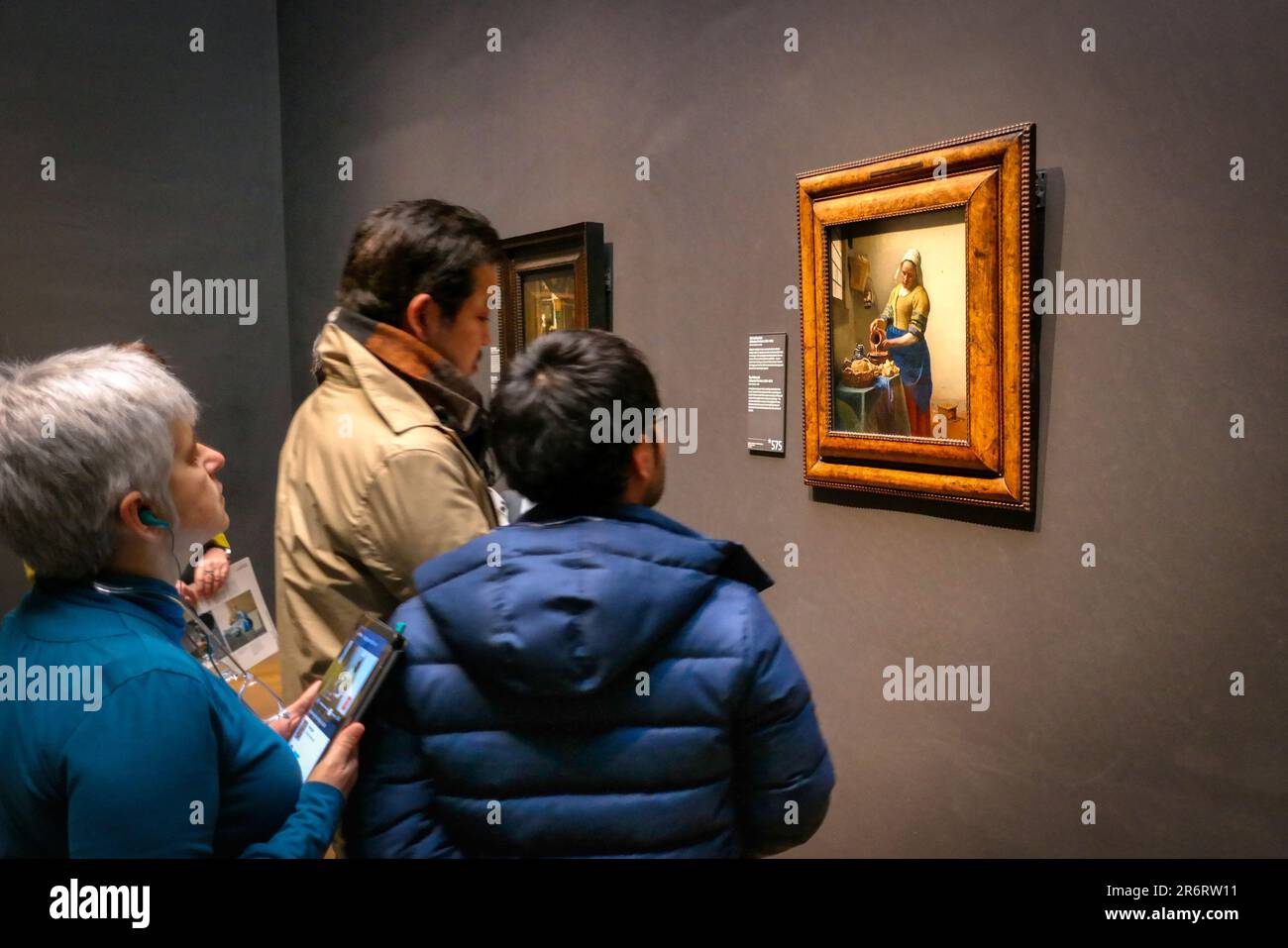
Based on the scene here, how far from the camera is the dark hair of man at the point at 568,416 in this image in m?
1.44

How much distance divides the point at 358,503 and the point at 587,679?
0.74 meters

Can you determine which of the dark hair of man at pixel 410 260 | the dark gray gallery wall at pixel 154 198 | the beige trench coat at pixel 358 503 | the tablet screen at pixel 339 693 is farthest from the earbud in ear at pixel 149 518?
the dark gray gallery wall at pixel 154 198

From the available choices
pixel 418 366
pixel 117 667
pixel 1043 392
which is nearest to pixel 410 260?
pixel 418 366

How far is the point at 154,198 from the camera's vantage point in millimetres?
5215

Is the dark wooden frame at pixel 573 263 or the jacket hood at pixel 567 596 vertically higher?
the dark wooden frame at pixel 573 263

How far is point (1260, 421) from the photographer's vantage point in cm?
196

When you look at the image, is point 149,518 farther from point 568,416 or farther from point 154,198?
point 154,198

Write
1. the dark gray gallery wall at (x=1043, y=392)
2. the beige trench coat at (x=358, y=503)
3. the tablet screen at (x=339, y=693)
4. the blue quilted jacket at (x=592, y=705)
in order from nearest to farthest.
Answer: the blue quilted jacket at (x=592, y=705)
the tablet screen at (x=339, y=693)
the beige trench coat at (x=358, y=503)
the dark gray gallery wall at (x=1043, y=392)

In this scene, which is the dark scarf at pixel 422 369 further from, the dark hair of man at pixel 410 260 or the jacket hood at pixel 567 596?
the jacket hood at pixel 567 596

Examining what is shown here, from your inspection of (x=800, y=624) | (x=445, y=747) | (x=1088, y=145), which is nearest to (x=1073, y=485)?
(x=1088, y=145)

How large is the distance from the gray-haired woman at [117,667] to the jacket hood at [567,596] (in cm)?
29

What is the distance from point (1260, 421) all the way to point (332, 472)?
6.07ft

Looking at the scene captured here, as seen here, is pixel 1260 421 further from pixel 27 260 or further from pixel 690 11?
pixel 27 260
